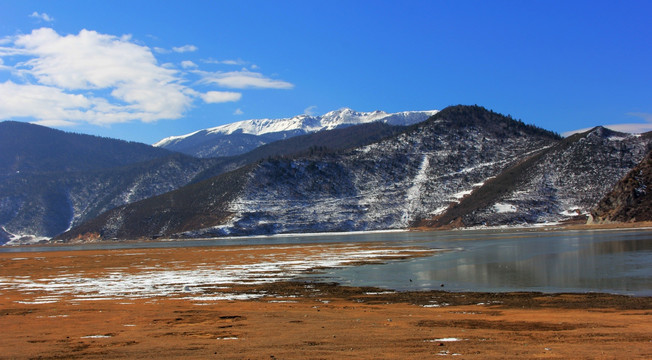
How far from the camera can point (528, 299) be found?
2745 centimetres

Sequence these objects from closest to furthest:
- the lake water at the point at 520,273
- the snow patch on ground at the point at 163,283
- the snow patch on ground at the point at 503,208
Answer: the lake water at the point at 520,273, the snow patch on ground at the point at 163,283, the snow patch on ground at the point at 503,208

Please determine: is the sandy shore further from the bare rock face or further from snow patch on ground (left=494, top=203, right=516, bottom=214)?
snow patch on ground (left=494, top=203, right=516, bottom=214)

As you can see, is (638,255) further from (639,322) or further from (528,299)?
(639,322)

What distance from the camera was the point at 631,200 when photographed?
13050 centimetres

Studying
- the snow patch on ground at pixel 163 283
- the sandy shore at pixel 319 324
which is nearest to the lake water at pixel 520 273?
the sandy shore at pixel 319 324

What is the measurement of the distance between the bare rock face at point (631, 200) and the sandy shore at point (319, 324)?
116m

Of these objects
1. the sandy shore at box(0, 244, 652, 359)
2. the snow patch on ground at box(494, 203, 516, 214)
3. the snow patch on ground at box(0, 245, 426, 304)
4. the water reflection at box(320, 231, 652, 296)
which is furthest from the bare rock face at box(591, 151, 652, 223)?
the sandy shore at box(0, 244, 652, 359)

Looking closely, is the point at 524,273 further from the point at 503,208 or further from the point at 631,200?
the point at 503,208

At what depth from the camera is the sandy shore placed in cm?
1662

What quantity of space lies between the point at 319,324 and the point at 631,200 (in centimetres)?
13174

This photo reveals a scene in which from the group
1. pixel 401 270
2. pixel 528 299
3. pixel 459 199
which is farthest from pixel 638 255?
pixel 459 199

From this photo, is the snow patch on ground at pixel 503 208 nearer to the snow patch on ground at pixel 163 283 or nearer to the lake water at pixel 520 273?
the lake water at pixel 520 273

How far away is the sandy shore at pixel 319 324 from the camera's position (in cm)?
1662

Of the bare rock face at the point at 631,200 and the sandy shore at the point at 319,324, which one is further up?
the bare rock face at the point at 631,200
